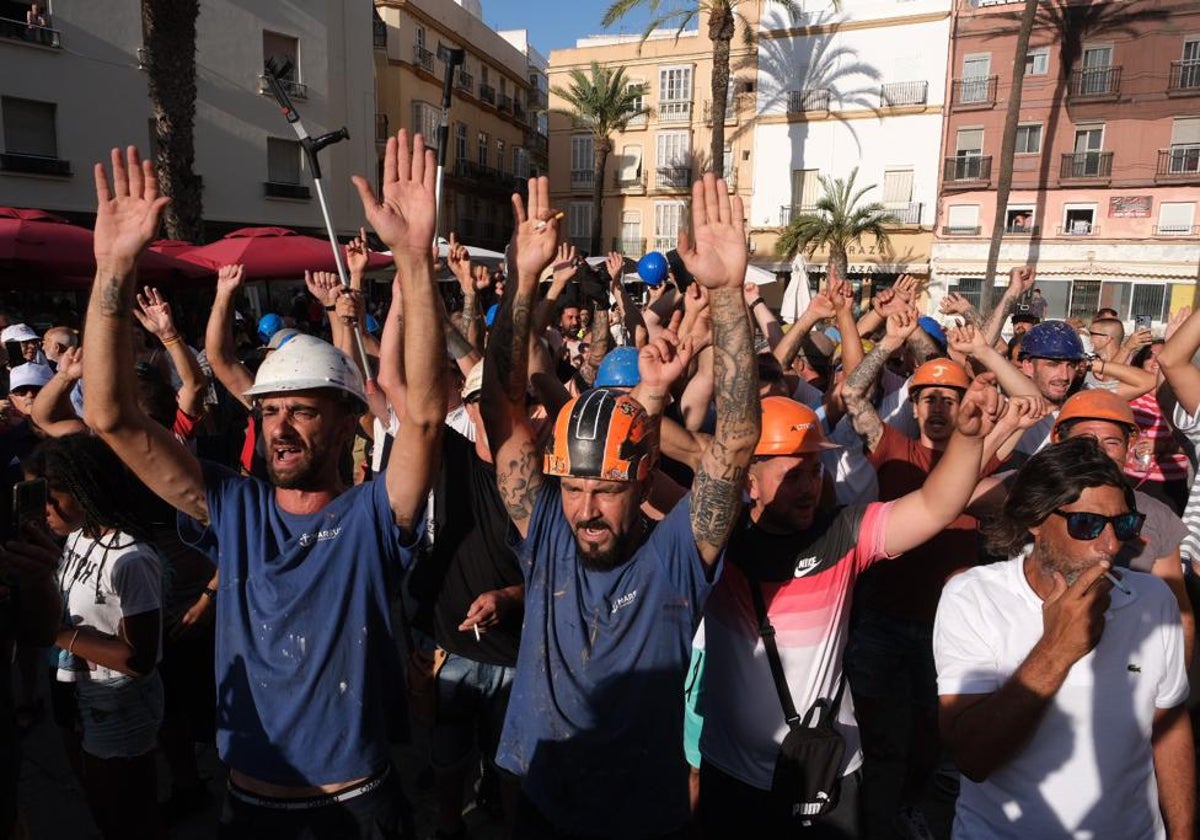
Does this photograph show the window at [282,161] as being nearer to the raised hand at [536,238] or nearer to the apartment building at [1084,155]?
the apartment building at [1084,155]

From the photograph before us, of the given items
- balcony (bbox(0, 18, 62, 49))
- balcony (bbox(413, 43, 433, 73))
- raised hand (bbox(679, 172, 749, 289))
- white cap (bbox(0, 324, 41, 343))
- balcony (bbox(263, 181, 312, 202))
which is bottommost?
white cap (bbox(0, 324, 41, 343))

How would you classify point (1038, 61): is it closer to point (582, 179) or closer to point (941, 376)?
point (582, 179)

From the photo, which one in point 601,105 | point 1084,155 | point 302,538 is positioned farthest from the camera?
point 601,105

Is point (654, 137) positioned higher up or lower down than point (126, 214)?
higher up

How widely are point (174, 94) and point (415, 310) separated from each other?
16.6 m

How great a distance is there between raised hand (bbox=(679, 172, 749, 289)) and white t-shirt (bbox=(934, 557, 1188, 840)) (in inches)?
45.5

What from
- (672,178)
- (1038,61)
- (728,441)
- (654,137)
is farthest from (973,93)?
(728,441)

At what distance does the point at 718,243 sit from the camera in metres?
2.33

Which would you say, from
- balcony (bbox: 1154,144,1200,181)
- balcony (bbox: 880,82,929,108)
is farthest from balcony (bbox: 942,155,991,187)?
balcony (bbox: 1154,144,1200,181)

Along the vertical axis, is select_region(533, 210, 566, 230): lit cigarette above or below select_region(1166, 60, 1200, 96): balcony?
below

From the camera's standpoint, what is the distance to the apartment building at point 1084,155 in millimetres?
29297

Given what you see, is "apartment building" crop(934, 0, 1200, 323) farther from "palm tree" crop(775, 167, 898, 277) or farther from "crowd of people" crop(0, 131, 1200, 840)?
"crowd of people" crop(0, 131, 1200, 840)

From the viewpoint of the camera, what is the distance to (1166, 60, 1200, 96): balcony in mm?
29188

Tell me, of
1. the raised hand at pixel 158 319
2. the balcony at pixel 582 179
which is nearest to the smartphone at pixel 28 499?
the raised hand at pixel 158 319
